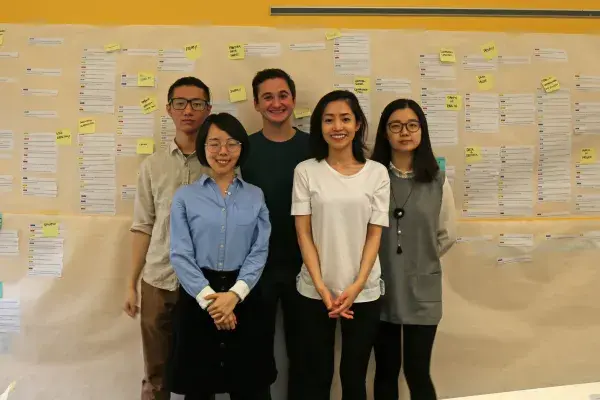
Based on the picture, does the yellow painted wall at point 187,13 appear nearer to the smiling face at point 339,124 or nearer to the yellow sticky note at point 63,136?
the yellow sticky note at point 63,136

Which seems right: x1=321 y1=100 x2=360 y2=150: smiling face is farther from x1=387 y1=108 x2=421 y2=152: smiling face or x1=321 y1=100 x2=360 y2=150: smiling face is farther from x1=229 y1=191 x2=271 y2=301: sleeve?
x1=229 y1=191 x2=271 y2=301: sleeve

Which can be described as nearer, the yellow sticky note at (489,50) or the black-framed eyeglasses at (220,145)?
the black-framed eyeglasses at (220,145)

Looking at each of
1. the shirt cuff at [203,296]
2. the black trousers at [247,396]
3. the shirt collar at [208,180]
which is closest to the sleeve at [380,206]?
the shirt collar at [208,180]

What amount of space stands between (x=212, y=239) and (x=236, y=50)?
3.22 feet

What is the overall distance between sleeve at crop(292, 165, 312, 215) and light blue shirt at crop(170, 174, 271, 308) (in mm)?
149

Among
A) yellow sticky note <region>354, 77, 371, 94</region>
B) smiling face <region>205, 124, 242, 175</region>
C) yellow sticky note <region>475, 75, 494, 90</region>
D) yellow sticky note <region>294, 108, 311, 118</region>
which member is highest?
yellow sticky note <region>475, 75, 494, 90</region>

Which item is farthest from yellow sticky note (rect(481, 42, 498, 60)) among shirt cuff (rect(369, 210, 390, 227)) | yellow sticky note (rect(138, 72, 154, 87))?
yellow sticky note (rect(138, 72, 154, 87))

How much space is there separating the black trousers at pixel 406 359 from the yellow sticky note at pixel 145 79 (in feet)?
4.83

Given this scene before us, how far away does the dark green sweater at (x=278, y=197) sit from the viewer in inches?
67.4

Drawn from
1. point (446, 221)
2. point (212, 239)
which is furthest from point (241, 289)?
point (446, 221)

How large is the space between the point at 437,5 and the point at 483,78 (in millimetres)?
407

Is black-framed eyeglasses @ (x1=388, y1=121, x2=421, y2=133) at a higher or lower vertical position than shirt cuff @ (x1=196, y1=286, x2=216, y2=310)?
higher

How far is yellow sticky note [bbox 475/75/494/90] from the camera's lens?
6.74ft

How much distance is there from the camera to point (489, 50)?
205cm
